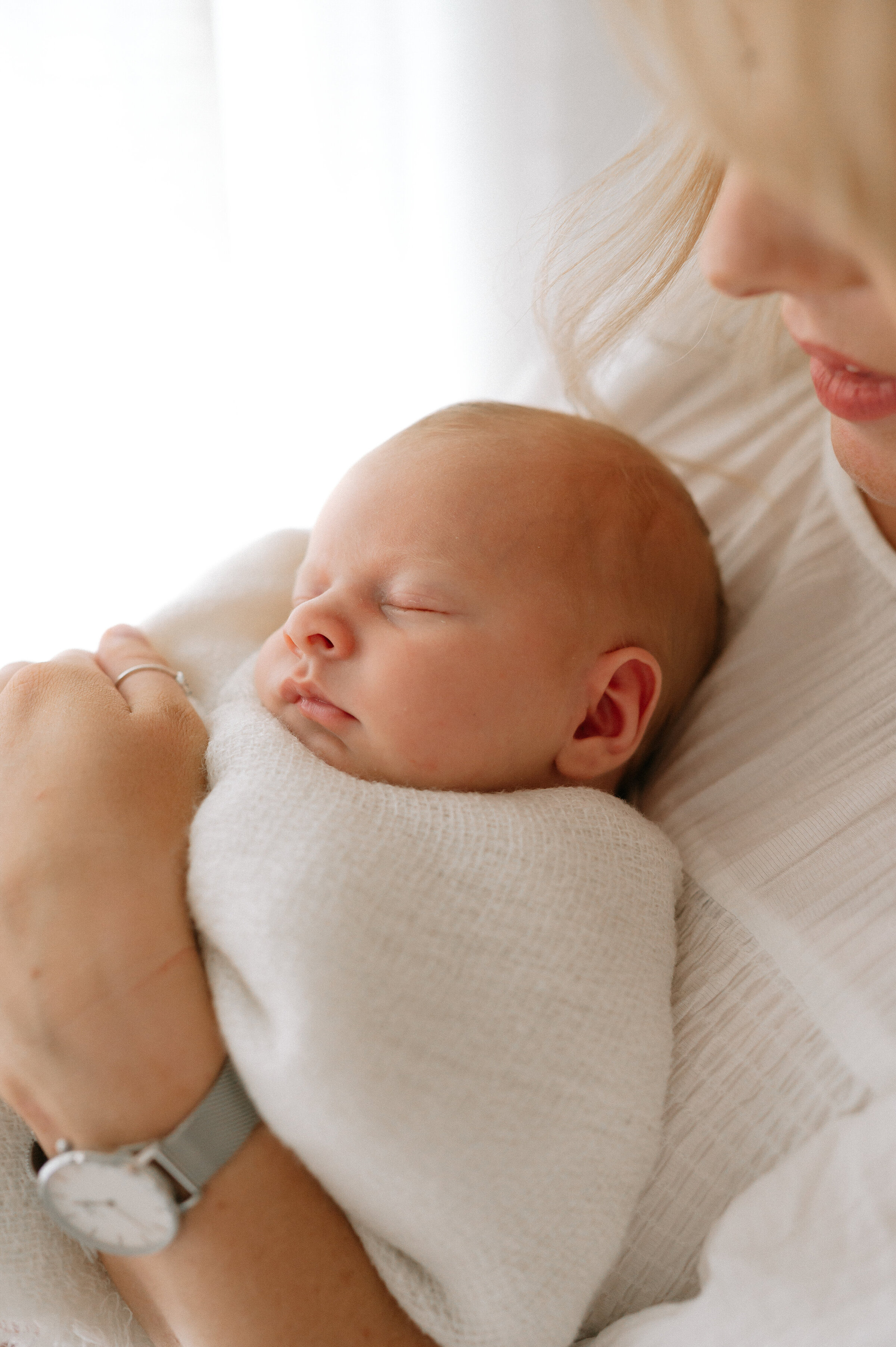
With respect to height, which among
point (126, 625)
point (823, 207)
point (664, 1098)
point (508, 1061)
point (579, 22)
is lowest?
point (664, 1098)

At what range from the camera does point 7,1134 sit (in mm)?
811

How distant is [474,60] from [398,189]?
22 cm

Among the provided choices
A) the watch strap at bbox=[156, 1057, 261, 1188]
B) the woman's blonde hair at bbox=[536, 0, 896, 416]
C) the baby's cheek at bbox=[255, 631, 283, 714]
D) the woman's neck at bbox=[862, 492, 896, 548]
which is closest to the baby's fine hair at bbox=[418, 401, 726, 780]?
the woman's neck at bbox=[862, 492, 896, 548]

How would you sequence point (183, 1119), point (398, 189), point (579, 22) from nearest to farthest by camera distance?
point (183, 1119) → point (579, 22) → point (398, 189)

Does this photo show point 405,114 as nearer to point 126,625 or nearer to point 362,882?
point 126,625

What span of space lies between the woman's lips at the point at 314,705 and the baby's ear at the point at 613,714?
0.69ft

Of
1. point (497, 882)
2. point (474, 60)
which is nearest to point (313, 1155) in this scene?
point (497, 882)

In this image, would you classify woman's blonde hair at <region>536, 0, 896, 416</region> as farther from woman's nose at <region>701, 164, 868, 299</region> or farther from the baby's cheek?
the baby's cheek

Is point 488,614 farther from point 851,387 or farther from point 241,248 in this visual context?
point 241,248

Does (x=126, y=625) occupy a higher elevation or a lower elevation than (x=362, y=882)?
higher

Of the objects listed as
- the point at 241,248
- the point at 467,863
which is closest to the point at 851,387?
the point at 467,863

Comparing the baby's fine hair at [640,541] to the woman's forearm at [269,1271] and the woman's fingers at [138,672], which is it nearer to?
the woman's fingers at [138,672]

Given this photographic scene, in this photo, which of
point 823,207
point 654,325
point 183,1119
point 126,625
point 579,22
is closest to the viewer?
point 823,207

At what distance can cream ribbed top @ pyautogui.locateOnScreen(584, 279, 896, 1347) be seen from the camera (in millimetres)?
769
